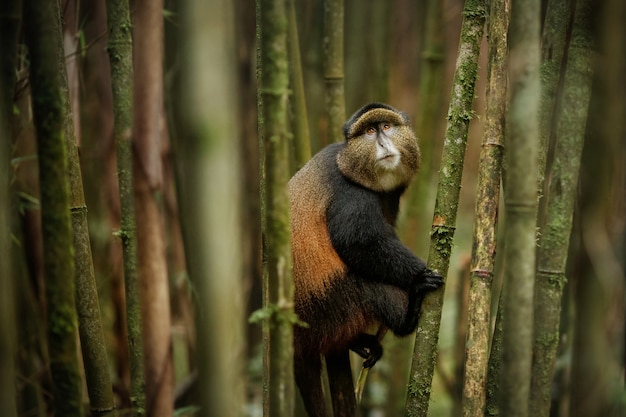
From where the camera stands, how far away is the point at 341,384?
375 centimetres

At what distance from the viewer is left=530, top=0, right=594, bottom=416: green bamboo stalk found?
280cm

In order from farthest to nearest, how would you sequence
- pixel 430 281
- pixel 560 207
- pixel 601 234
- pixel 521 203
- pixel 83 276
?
pixel 430 281 < pixel 601 234 < pixel 560 207 < pixel 83 276 < pixel 521 203

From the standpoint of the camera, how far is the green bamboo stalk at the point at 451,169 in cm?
276

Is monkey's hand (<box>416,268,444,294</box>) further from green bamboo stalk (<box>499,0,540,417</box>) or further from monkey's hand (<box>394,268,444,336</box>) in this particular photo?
green bamboo stalk (<box>499,0,540,417</box>)

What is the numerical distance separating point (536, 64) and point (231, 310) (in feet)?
3.84

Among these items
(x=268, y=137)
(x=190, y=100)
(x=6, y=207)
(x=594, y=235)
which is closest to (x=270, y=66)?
(x=268, y=137)

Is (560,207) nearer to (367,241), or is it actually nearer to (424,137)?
(367,241)

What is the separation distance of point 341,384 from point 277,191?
6.56ft

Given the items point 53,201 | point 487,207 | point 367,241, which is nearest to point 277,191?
point 53,201

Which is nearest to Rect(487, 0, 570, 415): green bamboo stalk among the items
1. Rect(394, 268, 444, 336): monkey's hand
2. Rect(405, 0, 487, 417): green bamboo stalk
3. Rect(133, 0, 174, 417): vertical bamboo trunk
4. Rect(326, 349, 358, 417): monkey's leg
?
Rect(405, 0, 487, 417): green bamboo stalk

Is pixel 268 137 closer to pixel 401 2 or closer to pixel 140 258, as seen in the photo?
pixel 140 258

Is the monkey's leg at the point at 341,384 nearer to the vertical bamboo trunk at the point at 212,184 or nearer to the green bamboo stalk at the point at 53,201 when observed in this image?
the green bamboo stalk at the point at 53,201

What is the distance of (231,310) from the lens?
1.85m

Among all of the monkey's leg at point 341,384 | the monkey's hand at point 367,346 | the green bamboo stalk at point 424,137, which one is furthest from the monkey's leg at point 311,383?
the green bamboo stalk at point 424,137
